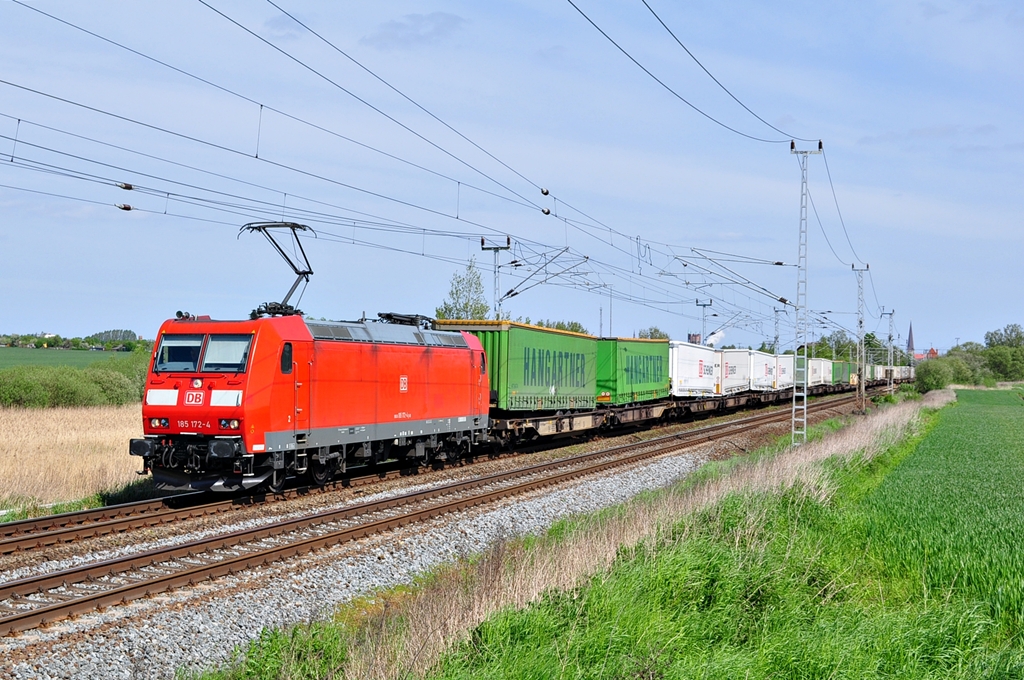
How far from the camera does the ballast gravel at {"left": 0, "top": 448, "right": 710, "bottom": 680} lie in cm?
791

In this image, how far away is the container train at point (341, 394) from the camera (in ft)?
49.6

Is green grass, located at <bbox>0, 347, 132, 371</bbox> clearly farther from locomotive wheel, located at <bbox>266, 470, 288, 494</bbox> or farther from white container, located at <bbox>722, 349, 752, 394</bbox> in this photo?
white container, located at <bbox>722, 349, 752, 394</bbox>

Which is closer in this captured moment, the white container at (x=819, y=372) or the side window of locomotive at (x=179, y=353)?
the side window of locomotive at (x=179, y=353)

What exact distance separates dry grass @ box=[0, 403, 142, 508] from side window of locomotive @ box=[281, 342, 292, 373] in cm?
445

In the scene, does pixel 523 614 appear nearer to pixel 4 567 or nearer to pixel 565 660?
pixel 565 660

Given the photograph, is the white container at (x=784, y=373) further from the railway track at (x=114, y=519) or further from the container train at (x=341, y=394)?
the railway track at (x=114, y=519)

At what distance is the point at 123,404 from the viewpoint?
123ft

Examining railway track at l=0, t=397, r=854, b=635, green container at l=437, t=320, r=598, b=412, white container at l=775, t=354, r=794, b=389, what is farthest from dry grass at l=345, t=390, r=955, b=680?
white container at l=775, t=354, r=794, b=389

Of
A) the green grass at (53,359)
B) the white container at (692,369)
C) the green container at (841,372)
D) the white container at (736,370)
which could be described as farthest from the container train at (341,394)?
the green container at (841,372)

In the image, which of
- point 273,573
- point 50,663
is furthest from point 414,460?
point 50,663

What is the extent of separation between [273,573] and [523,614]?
418 cm

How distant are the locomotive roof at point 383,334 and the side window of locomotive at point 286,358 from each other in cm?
78

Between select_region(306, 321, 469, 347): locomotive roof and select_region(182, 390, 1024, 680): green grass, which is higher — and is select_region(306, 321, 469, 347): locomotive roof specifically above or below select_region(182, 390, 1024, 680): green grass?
above

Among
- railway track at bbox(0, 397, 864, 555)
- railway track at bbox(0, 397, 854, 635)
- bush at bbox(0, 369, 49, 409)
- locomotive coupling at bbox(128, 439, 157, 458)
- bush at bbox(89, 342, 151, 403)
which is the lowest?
railway track at bbox(0, 397, 854, 635)
